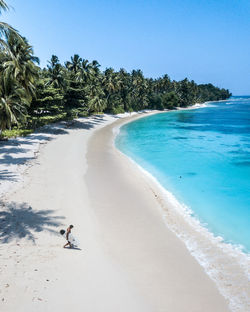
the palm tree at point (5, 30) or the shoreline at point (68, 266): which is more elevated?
the palm tree at point (5, 30)

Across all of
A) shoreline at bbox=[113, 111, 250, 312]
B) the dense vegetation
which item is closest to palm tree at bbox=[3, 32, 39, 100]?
the dense vegetation

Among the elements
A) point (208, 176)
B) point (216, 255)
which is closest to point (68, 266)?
A: point (216, 255)

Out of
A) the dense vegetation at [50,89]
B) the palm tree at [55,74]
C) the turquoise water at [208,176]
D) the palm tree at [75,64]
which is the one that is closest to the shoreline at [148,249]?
the turquoise water at [208,176]

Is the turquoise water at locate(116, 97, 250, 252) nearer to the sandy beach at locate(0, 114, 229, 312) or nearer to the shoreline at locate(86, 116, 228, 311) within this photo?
the shoreline at locate(86, 116, 228, 311)

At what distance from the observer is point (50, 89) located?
122 ft

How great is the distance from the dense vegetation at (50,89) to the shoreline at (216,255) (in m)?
11.7

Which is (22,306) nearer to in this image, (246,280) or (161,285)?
(161,285)

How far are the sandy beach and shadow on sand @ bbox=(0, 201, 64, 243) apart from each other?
0.04 m

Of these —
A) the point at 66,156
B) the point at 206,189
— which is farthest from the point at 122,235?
the point at 66,156

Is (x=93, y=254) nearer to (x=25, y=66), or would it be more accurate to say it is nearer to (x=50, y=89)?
(x=25, y=66)

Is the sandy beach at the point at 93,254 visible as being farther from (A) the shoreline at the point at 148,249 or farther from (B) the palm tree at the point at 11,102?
(B) the palm tree at the point at 11,102

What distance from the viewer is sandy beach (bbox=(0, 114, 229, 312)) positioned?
7645 mm

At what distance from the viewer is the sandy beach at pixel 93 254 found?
25.1 feet

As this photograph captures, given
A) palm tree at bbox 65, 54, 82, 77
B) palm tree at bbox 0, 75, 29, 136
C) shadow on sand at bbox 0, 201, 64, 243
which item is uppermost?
palm tree at bbox 65, 54, 82, 77
